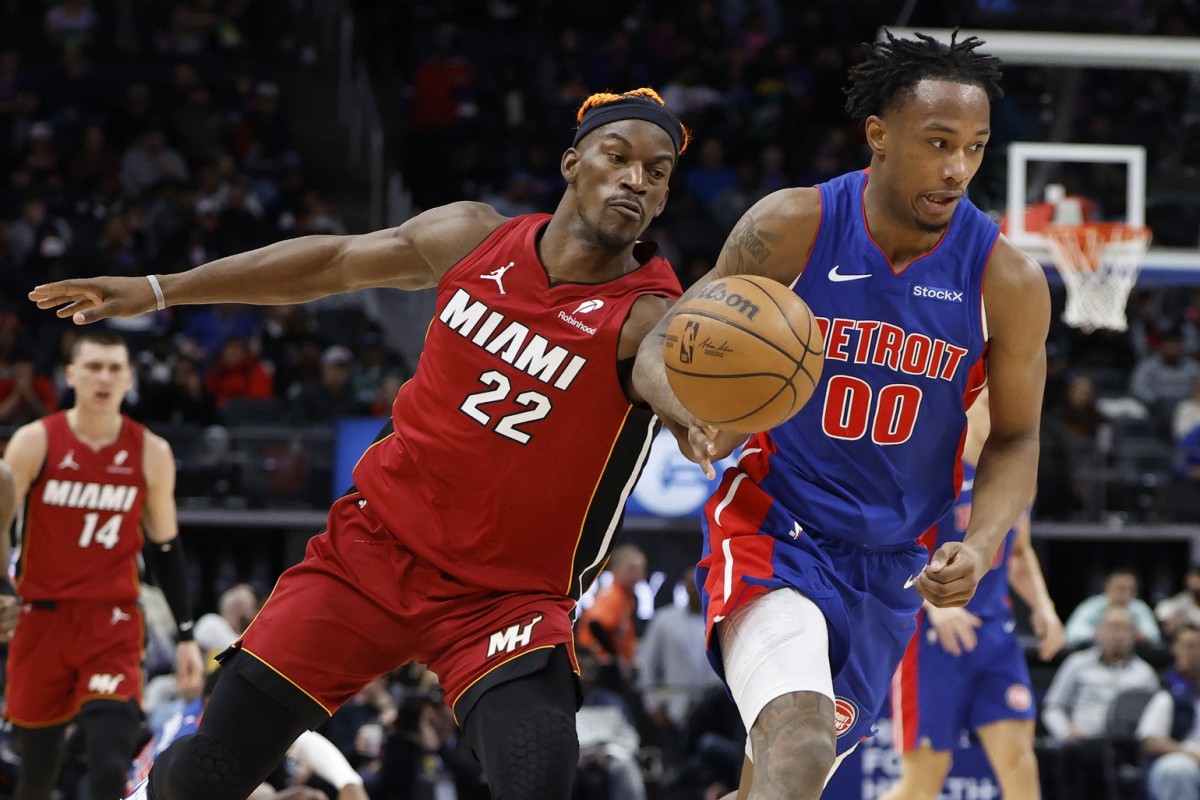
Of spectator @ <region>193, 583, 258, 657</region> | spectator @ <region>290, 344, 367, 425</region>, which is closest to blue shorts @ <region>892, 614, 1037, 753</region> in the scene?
spectator @ <region>193, 583, 258, 657</region>

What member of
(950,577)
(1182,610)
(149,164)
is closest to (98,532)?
(950,577)

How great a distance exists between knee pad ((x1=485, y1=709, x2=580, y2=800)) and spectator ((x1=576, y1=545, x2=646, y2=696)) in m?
5.95

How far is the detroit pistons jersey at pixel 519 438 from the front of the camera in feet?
14.8

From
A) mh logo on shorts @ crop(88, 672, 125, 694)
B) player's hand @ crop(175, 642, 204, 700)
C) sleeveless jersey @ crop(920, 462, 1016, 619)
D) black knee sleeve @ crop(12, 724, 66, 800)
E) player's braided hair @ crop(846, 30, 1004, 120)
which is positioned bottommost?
black knee sleeve @ crop(12, 724, 66, 800)

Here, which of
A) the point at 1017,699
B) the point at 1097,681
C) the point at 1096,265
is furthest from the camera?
the point at 1097,681

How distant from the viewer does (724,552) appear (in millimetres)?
4543

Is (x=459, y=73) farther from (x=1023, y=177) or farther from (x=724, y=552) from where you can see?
(x=724, y=552)

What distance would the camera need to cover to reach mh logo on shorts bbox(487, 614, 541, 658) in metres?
4.43

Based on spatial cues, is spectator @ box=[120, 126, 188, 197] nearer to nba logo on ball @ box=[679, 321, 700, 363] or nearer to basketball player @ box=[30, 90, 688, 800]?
basketball player @ box=[30, 90, 688, 800]

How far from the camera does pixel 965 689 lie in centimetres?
699

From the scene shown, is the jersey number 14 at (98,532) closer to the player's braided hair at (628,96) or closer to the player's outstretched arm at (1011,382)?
the player's braided hair at (628,96)

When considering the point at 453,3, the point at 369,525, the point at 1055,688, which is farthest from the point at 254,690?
the point at 453,3

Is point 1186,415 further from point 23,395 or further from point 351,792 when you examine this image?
point 351,792

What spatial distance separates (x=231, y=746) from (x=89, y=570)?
11.0 feet
